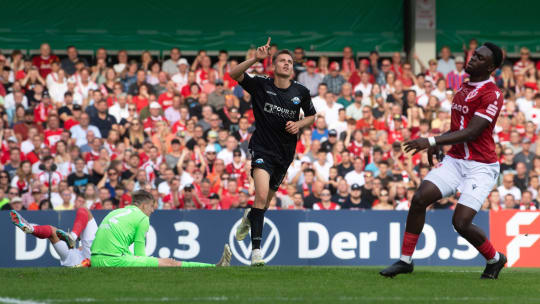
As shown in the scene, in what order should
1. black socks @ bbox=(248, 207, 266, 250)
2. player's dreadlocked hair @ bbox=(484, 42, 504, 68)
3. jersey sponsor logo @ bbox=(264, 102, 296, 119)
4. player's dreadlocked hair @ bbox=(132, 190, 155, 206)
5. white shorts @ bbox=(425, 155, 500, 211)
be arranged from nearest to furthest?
1. white shorts @ bbox=(425, 155, 500, 211)
2. player's dreadlocked hair @ bbox=(484, 42, 504, 68)
3. black socks @ bbox=(248, 207, 266, 250)
4. jersey sponsor logo @ bbox=(264, 102, 296, 119)
5. player's dreadlocked hair @ bbox=(132, 190, 155, 206)

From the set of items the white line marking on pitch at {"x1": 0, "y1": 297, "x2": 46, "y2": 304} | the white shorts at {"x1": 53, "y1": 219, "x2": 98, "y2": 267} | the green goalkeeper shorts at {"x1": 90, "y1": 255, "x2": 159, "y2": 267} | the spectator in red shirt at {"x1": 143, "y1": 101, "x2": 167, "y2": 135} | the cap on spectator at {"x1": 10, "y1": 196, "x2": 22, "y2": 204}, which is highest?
the spectator in red shirt at {"x1": 143, "y1": 101, "x2": 167, "y2": 135}

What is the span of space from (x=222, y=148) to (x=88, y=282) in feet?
35.2

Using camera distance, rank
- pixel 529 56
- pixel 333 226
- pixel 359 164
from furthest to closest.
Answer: pixel 529 56, pixel 359 164, pixel 333 226

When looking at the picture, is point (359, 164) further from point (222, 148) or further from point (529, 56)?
point (529, 56)

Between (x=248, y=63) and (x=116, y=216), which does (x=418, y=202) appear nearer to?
(x=248, y=63)

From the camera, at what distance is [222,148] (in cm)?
2009

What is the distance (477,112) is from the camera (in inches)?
388

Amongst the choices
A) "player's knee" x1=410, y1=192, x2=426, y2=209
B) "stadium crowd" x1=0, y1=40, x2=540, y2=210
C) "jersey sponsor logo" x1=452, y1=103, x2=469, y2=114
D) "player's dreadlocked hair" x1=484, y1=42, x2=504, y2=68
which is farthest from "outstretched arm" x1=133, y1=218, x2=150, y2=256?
"stadium crowd" x1=0, y1=40, x2=540, y2=210

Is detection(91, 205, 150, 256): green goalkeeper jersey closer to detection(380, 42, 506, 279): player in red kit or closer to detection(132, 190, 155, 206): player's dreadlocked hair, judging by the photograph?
detection(132, 190, 155, 206): player's dreadlocked hair

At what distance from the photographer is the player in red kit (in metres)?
9.88

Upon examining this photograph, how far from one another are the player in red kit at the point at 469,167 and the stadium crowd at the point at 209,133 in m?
8.52

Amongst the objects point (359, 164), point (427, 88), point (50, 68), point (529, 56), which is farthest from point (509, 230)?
point (50, 68)

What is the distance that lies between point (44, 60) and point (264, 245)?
774 centimetres

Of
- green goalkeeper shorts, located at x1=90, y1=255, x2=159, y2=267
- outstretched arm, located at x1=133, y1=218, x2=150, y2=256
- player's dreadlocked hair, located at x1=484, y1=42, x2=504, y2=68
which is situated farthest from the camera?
outstretched arm, located at x1=133, y1=218, x2=150, y2=256
